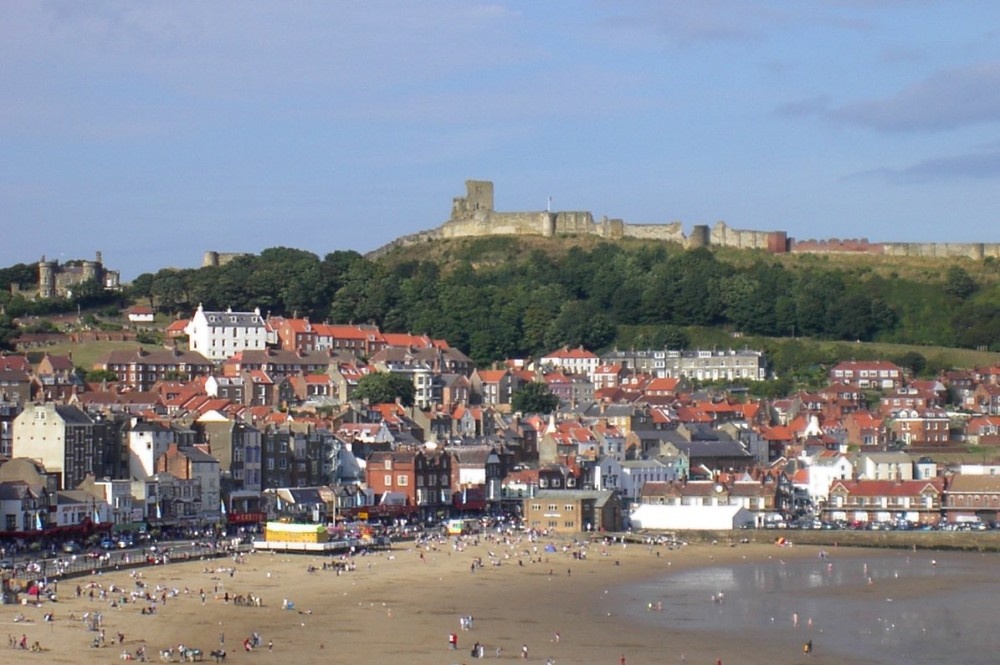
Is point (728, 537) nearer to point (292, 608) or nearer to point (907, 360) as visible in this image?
point (292, 608)

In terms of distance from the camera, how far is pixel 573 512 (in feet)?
224

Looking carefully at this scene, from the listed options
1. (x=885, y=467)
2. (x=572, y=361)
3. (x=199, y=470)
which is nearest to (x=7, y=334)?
(x=572, y=361)

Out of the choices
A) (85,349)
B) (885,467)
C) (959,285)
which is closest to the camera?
(885,467)

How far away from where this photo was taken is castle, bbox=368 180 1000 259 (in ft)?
411

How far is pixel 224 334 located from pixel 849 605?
190ft

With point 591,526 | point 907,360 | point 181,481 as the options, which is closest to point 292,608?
point 181,481

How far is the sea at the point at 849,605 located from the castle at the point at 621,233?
64.9 meters

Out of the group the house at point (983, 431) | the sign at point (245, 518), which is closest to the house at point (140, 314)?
the house at point (983, 431)

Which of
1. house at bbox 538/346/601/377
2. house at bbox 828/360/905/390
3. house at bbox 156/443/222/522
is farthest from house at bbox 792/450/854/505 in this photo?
house at bbox 538/346/601/377

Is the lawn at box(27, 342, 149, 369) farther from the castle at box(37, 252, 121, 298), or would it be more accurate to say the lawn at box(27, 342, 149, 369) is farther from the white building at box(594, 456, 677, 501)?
the white building at box(594, 456, 677, 501)

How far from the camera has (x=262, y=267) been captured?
372 ft

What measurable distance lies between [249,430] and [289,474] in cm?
274

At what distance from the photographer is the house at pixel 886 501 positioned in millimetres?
70938

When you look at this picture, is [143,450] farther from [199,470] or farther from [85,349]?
[85,349]
